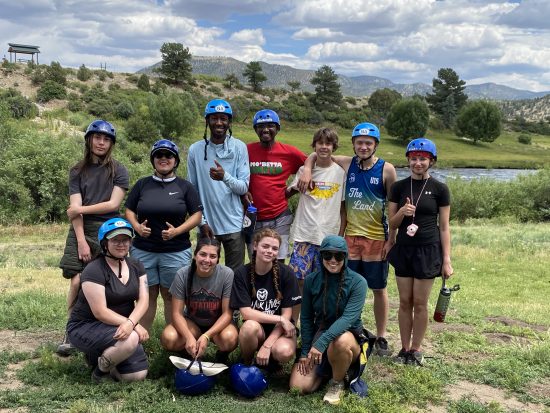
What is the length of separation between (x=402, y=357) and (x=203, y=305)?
2.48m

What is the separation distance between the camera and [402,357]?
622cm

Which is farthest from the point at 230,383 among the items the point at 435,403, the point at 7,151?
the point at 7,151

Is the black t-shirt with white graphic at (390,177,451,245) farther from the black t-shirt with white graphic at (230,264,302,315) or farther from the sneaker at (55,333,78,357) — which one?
the sneaker at (55,333,78,357)

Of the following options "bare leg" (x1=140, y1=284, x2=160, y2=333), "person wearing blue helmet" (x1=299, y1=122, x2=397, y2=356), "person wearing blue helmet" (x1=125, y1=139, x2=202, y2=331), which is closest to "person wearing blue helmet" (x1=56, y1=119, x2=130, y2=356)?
"person wearing blue helmet" (x1=125, y1=139, x2=202, y2=331)

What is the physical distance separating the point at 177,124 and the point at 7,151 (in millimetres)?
34519

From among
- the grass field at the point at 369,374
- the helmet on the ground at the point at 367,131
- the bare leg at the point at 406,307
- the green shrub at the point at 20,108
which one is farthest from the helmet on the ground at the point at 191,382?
the green shrub at the point at 20,108

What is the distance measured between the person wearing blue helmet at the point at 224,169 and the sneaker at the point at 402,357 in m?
2.34

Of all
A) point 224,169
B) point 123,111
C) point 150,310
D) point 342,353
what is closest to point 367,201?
point 224,169

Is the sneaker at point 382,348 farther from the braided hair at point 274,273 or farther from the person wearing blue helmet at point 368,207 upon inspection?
the braided hair at point 274,273

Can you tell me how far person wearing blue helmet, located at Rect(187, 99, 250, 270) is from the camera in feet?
20.2

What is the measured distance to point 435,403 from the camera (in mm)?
5199

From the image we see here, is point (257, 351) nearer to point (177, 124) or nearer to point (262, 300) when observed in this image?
point (262, 300)

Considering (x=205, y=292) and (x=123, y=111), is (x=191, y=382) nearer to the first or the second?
(x=205, y=292)

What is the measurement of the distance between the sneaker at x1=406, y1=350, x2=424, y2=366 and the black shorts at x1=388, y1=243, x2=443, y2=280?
0.99m
